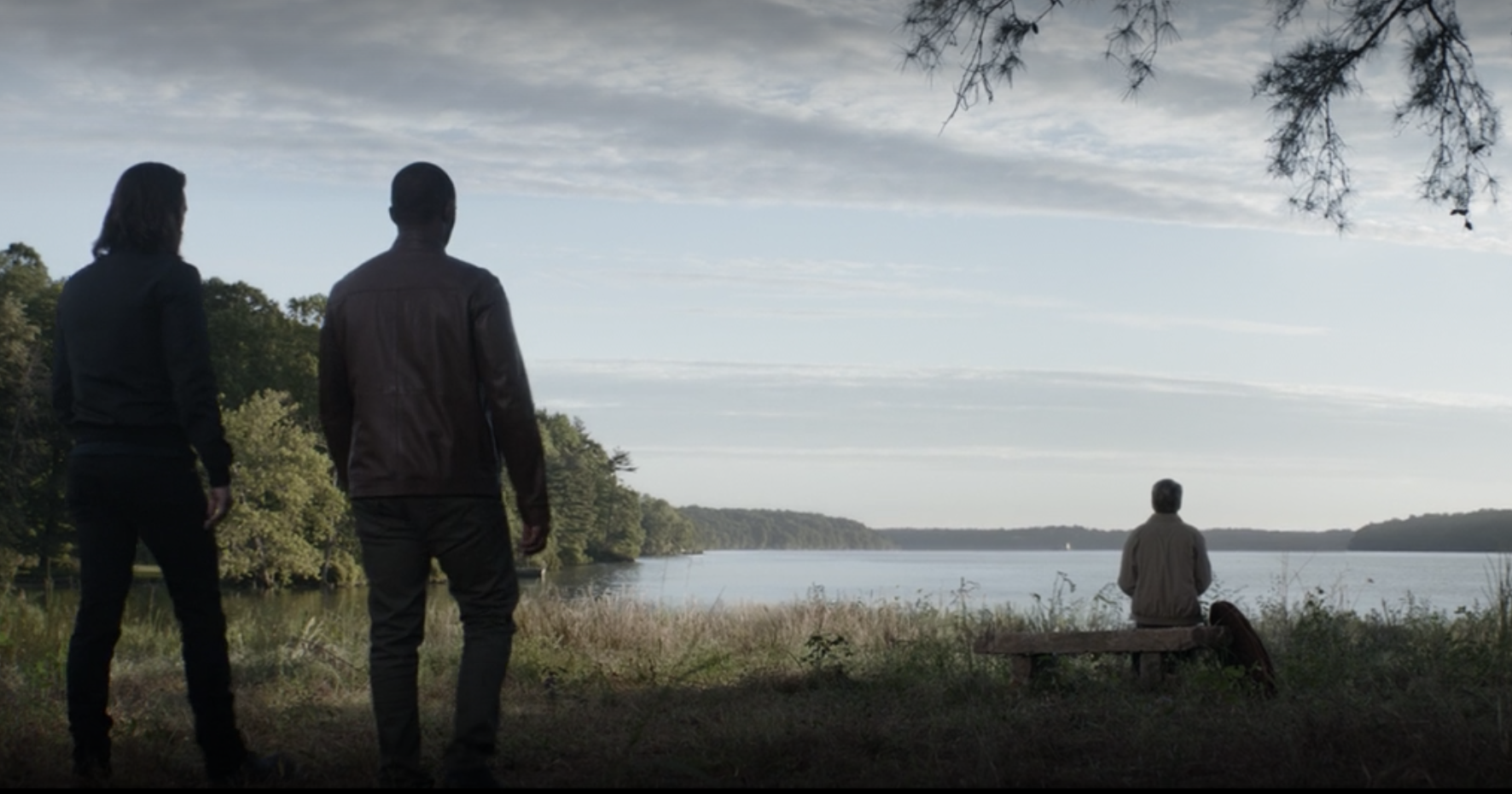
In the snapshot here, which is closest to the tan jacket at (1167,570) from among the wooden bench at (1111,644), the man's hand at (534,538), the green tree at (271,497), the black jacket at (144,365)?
the wooden bench at (1111,644)

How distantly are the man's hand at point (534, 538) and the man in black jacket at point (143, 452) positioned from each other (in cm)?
95

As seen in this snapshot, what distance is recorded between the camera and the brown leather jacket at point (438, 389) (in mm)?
4344

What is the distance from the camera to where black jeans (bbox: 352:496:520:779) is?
4344mm

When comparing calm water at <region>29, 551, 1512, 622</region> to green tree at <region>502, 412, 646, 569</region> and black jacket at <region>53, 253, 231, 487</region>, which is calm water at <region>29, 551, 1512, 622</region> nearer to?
green tree at <region>502, 412, 646, 569</region>

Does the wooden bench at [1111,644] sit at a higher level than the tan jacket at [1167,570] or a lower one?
lower

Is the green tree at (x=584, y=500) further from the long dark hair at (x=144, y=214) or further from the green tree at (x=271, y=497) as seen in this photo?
the long dark hair at (x=144, y=214)

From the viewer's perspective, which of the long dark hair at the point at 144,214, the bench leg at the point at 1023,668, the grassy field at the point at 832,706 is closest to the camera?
the long dark hair at the point at 144,214

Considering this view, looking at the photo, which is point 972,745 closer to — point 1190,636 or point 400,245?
point 400,245

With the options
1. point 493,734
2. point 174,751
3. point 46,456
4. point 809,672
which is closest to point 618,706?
point 809,672

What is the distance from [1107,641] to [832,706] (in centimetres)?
180

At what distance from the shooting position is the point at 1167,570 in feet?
29.3

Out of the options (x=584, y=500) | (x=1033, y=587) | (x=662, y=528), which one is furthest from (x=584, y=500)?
Result: (x=662, y=528)

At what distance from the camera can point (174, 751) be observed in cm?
533

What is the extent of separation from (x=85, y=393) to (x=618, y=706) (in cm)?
378
